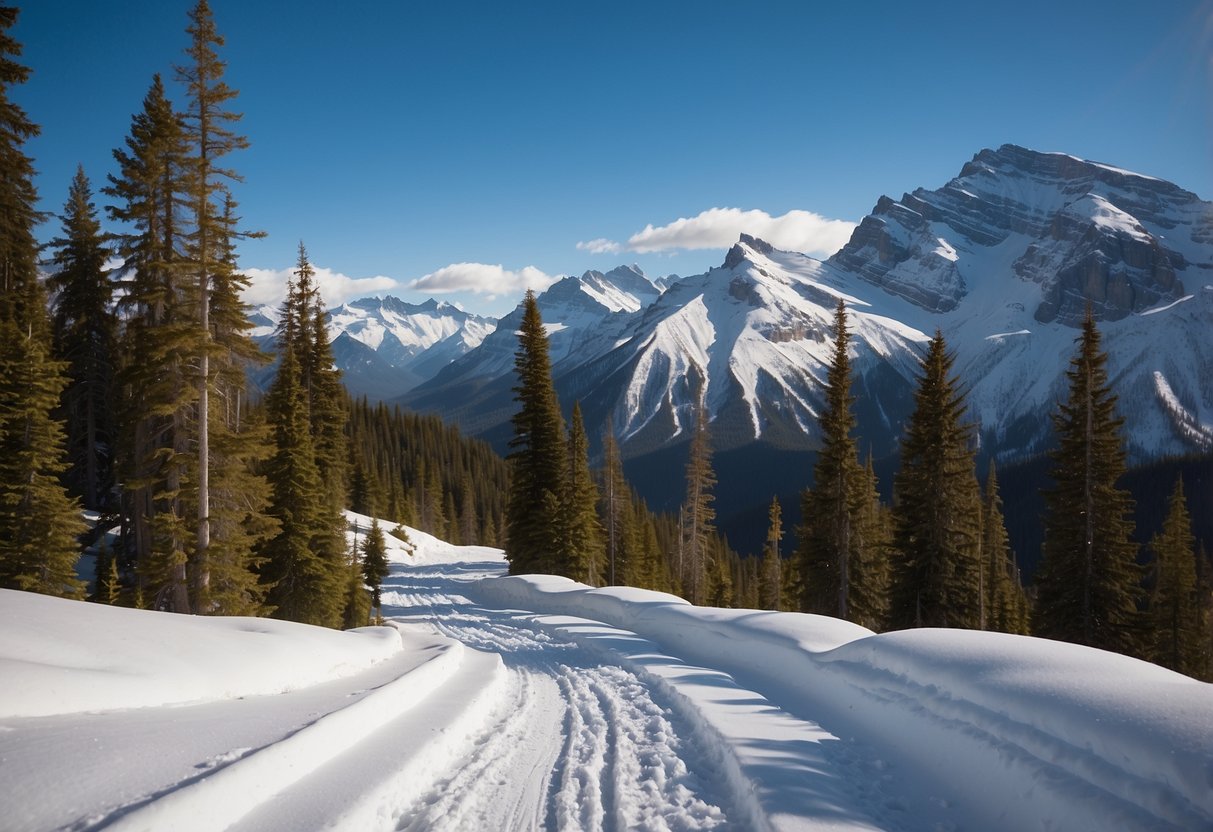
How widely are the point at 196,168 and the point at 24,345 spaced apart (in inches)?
349

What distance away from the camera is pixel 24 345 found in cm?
1831

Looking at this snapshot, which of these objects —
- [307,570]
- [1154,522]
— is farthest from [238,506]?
[1154,522]

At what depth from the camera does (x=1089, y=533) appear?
21.1 meters

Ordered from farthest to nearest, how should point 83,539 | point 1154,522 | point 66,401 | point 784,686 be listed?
point 1154,522
point 66,401
point 83,539
point 784,686

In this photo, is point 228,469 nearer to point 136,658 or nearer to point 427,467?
point 136,658

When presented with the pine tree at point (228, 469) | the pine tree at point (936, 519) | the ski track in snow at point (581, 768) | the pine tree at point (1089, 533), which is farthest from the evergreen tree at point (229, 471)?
the pine tree at point (1089, 533)

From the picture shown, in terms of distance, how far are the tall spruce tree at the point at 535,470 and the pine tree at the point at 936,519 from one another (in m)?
15.8

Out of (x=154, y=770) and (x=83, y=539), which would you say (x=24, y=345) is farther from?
(x=154, y=770)

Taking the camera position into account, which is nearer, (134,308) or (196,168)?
(196,168)

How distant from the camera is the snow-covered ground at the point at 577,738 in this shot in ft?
15.7

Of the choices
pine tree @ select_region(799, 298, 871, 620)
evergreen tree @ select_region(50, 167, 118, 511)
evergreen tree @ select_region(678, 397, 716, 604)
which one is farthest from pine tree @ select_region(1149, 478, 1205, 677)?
evergreen tree @ select_region(50, 167, 118, 511)

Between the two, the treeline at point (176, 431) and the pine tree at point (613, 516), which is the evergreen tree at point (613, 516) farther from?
the treeline at point (176, 431)

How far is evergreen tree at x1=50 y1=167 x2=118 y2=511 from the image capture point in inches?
1131

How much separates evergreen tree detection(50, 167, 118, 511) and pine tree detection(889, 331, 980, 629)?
33.5 metres
